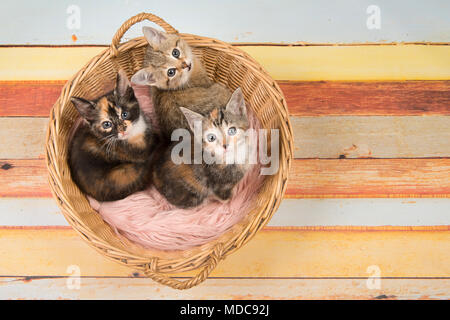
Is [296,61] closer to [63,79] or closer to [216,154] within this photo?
[216,154]

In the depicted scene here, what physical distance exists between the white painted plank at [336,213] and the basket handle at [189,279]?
45 cm

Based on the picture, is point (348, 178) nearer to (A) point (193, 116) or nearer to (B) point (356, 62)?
(B) point (356, 62)

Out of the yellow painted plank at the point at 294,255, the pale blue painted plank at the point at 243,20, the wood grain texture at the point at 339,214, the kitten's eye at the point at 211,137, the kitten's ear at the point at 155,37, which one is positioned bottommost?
the yellow painted plank at the point at 294,255

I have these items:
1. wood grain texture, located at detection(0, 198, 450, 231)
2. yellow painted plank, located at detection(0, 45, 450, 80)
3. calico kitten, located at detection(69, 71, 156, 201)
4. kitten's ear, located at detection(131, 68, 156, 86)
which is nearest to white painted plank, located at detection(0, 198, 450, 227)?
wood grain texture, located at detection(0, 198, 450, 231)

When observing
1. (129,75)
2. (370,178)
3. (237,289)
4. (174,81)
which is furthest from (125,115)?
(370,178)

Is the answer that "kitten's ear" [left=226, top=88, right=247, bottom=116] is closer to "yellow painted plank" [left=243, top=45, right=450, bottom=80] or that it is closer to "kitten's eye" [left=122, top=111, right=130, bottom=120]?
"kitten's eye" [left=122, top=111, right=130, bottom=120]

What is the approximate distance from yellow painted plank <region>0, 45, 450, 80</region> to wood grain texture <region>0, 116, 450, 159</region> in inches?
8.2

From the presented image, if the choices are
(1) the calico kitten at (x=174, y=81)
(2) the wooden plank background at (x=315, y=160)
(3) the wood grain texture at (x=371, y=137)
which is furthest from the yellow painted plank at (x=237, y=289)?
(1) the calico kitten at (x=174, y=81)

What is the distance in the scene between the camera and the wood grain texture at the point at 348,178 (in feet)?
5.44

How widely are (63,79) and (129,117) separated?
2.03 feet

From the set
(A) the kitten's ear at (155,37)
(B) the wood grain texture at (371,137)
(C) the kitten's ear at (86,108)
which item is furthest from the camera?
(B) the wood grain texture at (371,137)

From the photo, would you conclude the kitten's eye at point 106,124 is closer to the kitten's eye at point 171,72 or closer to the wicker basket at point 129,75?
the wicker basket at point 129,75

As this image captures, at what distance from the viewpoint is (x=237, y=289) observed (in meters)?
1.57

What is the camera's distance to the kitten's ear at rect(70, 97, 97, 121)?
4.25ft
